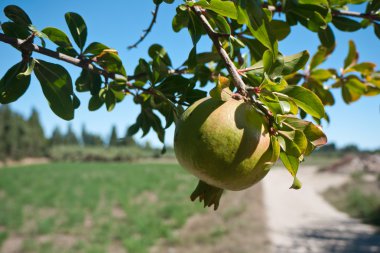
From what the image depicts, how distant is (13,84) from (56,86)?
0.12 m

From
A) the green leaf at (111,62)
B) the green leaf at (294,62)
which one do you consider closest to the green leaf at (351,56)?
the green leaf at (294,62)

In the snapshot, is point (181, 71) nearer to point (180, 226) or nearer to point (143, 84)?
point (143, 84)

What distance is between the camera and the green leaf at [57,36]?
93cm

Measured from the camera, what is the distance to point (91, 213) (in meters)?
13.1

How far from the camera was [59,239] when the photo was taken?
9.87 m

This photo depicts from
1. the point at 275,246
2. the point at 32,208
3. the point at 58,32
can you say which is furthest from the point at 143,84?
the point at 32,208

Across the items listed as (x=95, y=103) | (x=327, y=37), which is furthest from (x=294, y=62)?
(x=95, y=103)

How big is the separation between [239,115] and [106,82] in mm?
608

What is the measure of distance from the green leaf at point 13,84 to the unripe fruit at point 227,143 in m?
0.57

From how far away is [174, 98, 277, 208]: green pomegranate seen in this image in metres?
0.63

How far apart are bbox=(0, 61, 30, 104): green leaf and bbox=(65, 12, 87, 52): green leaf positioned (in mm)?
195

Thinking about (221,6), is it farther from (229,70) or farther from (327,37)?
(327,37)

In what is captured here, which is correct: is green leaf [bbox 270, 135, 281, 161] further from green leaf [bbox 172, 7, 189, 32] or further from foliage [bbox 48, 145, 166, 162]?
foliage [bbox 48, 145, 166, 162]

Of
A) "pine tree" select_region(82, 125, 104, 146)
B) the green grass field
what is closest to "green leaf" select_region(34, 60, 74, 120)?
the green grass field
